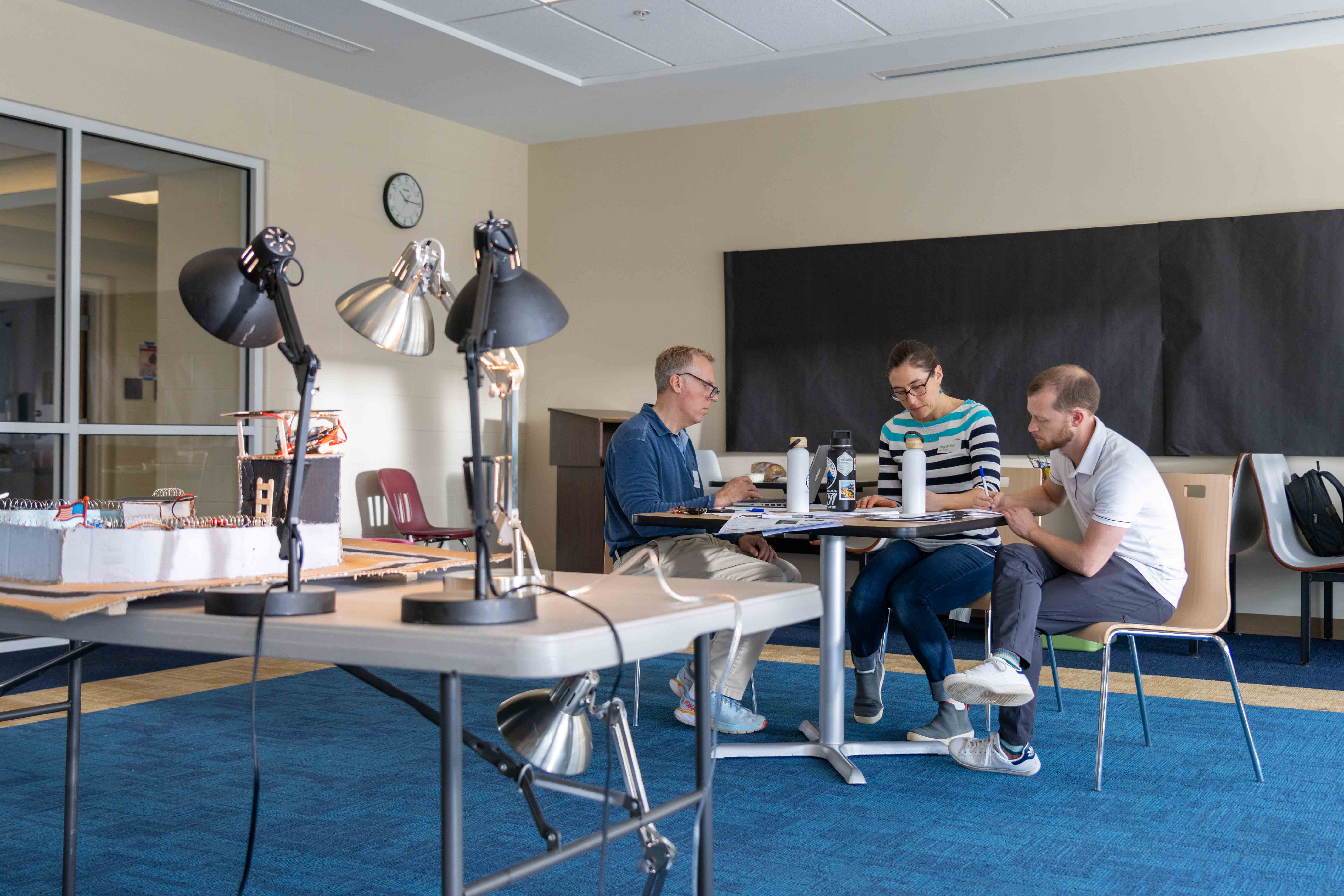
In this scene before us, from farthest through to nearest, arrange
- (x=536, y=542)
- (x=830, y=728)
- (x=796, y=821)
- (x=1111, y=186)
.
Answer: (x=536, y=542), (x=1111, y=186), (x=830, y=728), (x=796, y=821)

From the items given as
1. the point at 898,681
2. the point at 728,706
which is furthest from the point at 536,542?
the point at 728,706

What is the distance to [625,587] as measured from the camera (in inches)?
70.9

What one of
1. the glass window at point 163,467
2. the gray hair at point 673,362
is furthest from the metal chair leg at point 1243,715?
the glass window at point 163,467

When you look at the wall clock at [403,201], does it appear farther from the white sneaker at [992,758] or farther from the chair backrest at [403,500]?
the white sneaker at [992,758]

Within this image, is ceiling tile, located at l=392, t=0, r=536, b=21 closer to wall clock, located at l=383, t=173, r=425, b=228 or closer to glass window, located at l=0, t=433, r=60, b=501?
wall clock, located at l=383, t=173, r=425, b=228

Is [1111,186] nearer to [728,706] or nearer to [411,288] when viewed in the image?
[728,706]

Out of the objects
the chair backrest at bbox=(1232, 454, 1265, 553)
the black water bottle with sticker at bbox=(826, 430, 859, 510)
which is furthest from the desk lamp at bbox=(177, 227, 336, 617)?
the chair backrest at bbox=(1232, 454, 1265, 553)

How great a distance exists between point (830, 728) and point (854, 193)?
13.7 feet

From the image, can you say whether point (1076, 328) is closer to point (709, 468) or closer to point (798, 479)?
point (709, 468)

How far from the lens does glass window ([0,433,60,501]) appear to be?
4984 mm

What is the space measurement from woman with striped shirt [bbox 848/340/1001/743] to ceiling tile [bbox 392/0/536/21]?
264cm

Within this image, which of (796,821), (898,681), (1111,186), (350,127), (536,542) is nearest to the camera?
(796,821)

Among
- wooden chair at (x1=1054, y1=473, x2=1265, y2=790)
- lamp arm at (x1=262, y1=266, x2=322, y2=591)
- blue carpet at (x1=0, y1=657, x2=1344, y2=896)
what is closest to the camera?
lamp arm at (x1=262, y1=266, x2=322, y2=591)

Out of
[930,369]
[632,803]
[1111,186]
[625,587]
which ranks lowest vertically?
[632,803]
